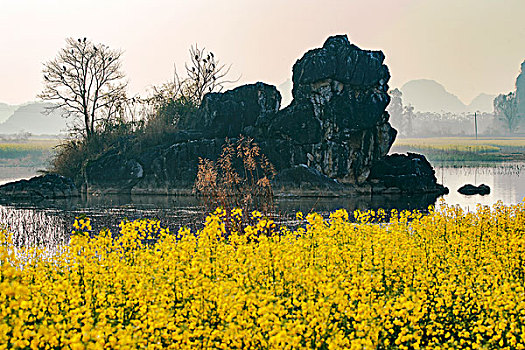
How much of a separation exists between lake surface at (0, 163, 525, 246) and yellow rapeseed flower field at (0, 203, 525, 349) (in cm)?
980

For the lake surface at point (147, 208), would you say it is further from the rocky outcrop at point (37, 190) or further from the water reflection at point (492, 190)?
the rocky outcrop at point (37, 190)

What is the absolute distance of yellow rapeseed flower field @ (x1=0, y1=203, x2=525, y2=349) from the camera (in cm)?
630

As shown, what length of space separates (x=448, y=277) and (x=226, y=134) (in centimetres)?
3485

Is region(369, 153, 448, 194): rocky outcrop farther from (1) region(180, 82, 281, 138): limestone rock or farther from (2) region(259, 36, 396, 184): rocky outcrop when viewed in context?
(1) region(180, 82, 281, 138): limestone rock

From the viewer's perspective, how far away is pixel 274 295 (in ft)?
27.1

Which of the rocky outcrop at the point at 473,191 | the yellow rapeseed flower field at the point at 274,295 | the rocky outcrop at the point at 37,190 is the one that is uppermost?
the rocky outcrop at the point at 37,190

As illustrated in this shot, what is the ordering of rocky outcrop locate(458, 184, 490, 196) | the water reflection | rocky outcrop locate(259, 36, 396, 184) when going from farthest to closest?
rocky outcrop locate(259, 36, 396, 184) → rocky outcrop locate(458, 184, 490, 196) → the water reflection

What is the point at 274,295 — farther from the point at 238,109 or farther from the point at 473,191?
the point at 238,109

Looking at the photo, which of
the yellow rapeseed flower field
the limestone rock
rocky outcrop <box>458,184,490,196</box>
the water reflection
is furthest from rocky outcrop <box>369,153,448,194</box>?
the yellow rapeseed flower field

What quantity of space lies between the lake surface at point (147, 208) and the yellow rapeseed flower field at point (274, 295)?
9.80m

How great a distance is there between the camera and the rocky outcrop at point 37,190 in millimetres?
37906

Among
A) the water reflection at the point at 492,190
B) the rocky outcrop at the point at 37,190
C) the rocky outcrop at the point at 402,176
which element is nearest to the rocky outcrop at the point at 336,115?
the rocky outcrop at the point at 402,176

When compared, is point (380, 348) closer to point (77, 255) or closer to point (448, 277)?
point (448, 277)

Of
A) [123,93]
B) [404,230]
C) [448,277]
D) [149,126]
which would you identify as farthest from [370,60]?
[448,277]
